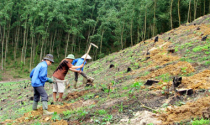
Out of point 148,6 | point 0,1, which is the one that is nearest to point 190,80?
point 148,6

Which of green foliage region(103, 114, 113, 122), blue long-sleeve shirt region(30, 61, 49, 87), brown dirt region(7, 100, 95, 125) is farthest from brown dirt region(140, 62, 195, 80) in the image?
blue long-sleeve shirt region(30, 61, 49, 87)

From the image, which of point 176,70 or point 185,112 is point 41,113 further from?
point 176,70

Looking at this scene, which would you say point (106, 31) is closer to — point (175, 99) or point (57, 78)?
point (57, 78)

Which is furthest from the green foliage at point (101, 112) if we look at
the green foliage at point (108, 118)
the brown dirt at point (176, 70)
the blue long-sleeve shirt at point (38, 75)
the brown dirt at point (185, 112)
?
the brown dirt at point (176, 70)

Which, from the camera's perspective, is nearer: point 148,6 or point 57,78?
point 57,78

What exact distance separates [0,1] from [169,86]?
36.5m

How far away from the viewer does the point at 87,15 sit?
4981 centimetres

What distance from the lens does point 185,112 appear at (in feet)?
14.6

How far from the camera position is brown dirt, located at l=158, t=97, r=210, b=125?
13.9ft

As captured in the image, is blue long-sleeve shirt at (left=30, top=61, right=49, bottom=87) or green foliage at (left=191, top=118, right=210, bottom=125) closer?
green foliage at (left=191, top=118, right=210, bottom=125)

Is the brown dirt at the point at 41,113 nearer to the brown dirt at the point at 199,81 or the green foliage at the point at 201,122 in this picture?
the brown dirt at the point at 199,81

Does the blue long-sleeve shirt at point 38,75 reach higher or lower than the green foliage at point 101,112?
higher

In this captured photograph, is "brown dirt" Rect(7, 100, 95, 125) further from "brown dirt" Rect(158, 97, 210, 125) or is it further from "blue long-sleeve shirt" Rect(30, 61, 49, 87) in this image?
"brown dirt" Rect(158, 97, 210, 125)

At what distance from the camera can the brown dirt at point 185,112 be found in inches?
167
